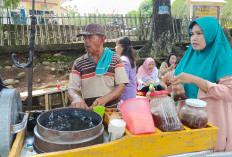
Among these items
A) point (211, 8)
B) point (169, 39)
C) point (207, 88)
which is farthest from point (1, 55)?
point (211, 8)

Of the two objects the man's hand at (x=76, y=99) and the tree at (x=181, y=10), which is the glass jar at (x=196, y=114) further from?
the tree at (x=181, y=10)

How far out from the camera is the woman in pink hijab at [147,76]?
17.9 ft

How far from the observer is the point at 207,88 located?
1516 millimetres

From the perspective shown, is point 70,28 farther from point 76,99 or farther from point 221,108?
point 221,108

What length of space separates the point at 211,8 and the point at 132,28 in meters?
5.47

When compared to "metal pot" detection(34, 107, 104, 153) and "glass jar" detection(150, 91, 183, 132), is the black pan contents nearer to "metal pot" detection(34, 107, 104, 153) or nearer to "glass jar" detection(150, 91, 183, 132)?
"metal pot" detection(34, 107, 104, 153)

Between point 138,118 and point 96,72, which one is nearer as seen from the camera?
point 138,118

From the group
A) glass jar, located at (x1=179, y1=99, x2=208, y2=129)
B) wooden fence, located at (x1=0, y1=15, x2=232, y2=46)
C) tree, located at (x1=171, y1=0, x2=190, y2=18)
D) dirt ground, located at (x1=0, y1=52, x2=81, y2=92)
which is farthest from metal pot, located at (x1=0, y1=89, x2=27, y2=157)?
tree, located at (x1=171, y1=0, x2=190, y2=18)

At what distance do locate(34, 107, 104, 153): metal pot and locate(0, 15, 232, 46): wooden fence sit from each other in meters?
6.84

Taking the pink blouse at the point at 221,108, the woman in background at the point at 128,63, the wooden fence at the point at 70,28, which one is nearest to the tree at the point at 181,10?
the wooden fence at the point at 70,28

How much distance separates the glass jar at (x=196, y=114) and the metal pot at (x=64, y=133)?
61 cm

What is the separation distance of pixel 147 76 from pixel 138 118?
4.57m

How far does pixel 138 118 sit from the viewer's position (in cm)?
115

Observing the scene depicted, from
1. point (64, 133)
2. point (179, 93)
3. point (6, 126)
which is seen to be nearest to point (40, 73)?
point (179, 93)
